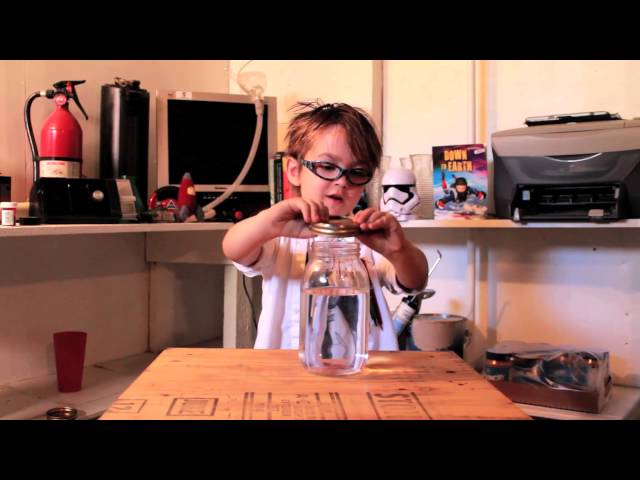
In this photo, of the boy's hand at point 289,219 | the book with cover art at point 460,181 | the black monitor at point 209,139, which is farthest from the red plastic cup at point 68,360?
the book with cover art at point 460,181

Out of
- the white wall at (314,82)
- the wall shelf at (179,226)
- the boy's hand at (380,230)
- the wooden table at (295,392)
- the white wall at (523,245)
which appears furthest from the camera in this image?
the white wall at (314,82)

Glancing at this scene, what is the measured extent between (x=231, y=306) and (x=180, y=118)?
69 cm

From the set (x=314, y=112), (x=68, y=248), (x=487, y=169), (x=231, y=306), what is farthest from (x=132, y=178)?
(x=487, y=169)

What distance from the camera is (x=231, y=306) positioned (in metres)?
1.95

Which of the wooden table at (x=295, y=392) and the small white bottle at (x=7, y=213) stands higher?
the small white bottle at (x=7, y=213)

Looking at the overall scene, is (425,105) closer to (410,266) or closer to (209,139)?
(209,139)

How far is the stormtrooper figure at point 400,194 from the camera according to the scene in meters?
1.85

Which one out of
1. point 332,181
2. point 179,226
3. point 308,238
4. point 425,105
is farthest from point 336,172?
point 425,105

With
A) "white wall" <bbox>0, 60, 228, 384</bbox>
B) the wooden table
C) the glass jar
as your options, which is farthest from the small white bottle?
the glass jar

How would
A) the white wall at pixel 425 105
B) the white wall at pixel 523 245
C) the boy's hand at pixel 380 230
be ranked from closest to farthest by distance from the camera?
the boy's hand at pixel 380 230, the white wall at pixel 523 245, the white wall at pixel 425 105

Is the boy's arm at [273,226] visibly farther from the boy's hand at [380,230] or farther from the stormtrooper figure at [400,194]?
the stormtrooper figure at [400,194]

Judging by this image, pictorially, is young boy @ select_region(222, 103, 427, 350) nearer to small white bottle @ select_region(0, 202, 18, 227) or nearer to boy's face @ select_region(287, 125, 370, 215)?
boy's face @ select_region(287, 125, 370, 215)

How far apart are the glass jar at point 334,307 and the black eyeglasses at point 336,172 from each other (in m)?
0.36
